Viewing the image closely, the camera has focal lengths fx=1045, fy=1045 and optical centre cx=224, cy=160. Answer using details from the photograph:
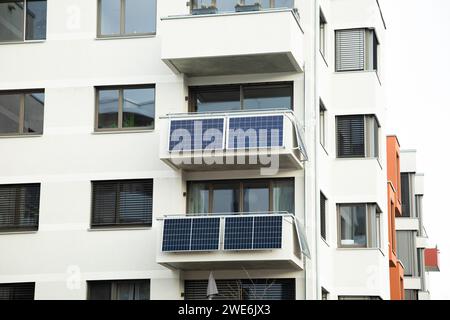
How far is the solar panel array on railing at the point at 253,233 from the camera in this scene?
2617cm

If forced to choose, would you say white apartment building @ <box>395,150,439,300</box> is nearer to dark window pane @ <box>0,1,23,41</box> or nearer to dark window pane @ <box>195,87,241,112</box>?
dark window pane @ <box>195,87,241,112</box>

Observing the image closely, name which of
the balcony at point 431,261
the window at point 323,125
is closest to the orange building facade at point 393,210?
the window at point 323,125

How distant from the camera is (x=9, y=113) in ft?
97.9

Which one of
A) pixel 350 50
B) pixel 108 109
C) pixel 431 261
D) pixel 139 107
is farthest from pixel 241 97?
pixel 431 261

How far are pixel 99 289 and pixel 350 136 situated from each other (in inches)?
360

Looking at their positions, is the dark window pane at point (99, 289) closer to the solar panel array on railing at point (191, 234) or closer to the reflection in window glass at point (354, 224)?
the solar panel array on railing at point (191, 234)

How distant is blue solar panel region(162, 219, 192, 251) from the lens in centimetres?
2650

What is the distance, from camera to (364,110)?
3183 centimetres

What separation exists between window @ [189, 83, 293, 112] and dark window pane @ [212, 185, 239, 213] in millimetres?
2204

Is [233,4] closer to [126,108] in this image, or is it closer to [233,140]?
[126,108]

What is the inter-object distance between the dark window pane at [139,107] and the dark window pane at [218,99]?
51.1 inches

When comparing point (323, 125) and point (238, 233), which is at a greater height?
point (323, 125)

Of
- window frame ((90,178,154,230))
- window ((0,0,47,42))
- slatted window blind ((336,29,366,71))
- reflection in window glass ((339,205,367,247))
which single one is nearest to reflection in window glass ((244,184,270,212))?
window frame ((90,178,154,230))

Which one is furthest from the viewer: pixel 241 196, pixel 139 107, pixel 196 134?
pixel 139 107
